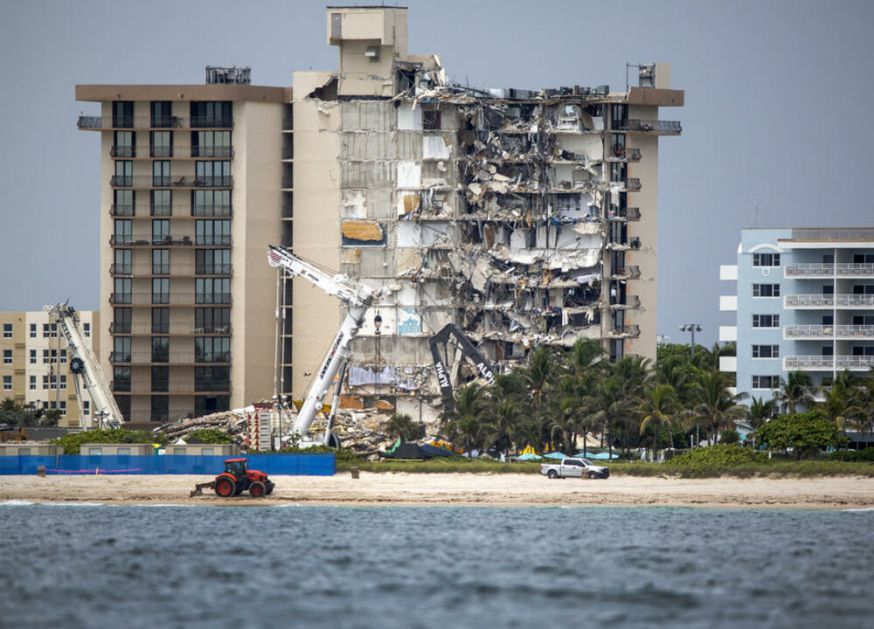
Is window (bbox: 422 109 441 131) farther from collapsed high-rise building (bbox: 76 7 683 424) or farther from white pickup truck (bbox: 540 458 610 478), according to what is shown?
white pickup truck (bbox: 540 458 610 478)

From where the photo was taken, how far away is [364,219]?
146 metres

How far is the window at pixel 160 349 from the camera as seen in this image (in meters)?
148

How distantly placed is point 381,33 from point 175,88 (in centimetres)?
1825

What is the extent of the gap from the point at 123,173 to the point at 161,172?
11.4 feet

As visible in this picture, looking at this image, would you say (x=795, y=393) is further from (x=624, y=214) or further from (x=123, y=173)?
(x=123, y=173)

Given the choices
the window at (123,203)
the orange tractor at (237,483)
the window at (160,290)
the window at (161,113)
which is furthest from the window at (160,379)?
the orange tractor at (237,483)

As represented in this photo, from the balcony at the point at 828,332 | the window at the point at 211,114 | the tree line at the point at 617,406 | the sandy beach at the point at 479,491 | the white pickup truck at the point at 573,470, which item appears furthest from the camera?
the window at the point at 211,114

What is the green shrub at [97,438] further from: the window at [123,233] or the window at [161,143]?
the window at [161,143]

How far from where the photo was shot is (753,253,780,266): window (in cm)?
12862

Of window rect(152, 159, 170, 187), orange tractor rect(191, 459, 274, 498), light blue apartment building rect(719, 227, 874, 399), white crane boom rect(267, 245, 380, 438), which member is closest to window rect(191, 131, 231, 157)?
window rect(152, 159, 170, 187)

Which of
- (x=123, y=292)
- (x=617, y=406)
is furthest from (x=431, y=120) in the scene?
(x=617, y=406)

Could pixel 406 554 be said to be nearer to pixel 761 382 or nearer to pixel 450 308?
pixel 761 382

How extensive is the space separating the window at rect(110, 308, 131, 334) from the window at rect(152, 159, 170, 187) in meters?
11.3

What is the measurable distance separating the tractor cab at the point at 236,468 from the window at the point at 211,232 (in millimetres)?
56116
